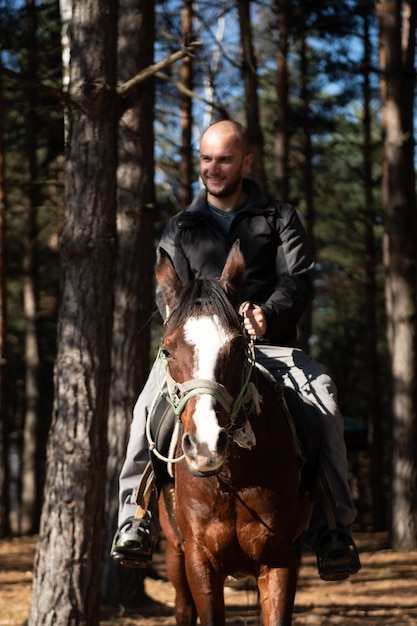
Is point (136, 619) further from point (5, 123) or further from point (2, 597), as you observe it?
point (5, 123)

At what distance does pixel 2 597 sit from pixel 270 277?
732cm

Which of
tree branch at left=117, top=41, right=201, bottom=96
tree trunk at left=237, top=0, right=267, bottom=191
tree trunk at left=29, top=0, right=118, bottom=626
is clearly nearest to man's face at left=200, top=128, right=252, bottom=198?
tree branch at left=117, top=41, right=201, bottom=96

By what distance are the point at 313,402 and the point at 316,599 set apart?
6.42 m

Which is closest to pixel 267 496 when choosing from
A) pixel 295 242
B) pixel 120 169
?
pixel 295 242

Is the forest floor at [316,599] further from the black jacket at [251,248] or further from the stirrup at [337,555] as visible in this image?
the black jacket at [251,248]

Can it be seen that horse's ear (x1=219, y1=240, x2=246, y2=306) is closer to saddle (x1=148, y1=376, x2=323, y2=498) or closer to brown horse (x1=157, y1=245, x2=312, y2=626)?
brown horse (x1=157, y1=245, x2=312, y2=626)

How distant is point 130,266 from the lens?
10.2 m

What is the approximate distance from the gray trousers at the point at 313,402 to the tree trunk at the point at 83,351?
1402 mm

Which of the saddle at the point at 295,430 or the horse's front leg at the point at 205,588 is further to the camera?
the saddle at the point at 295,430

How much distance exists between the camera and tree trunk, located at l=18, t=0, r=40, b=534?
20.5 m

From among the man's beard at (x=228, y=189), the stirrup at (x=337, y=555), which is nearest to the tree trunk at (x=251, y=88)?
the man's beard at (x=228, y=189)

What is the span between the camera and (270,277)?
5.68 metres

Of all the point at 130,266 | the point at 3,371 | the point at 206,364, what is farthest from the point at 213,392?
the point at 3,371

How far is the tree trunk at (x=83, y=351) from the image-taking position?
7062mm
